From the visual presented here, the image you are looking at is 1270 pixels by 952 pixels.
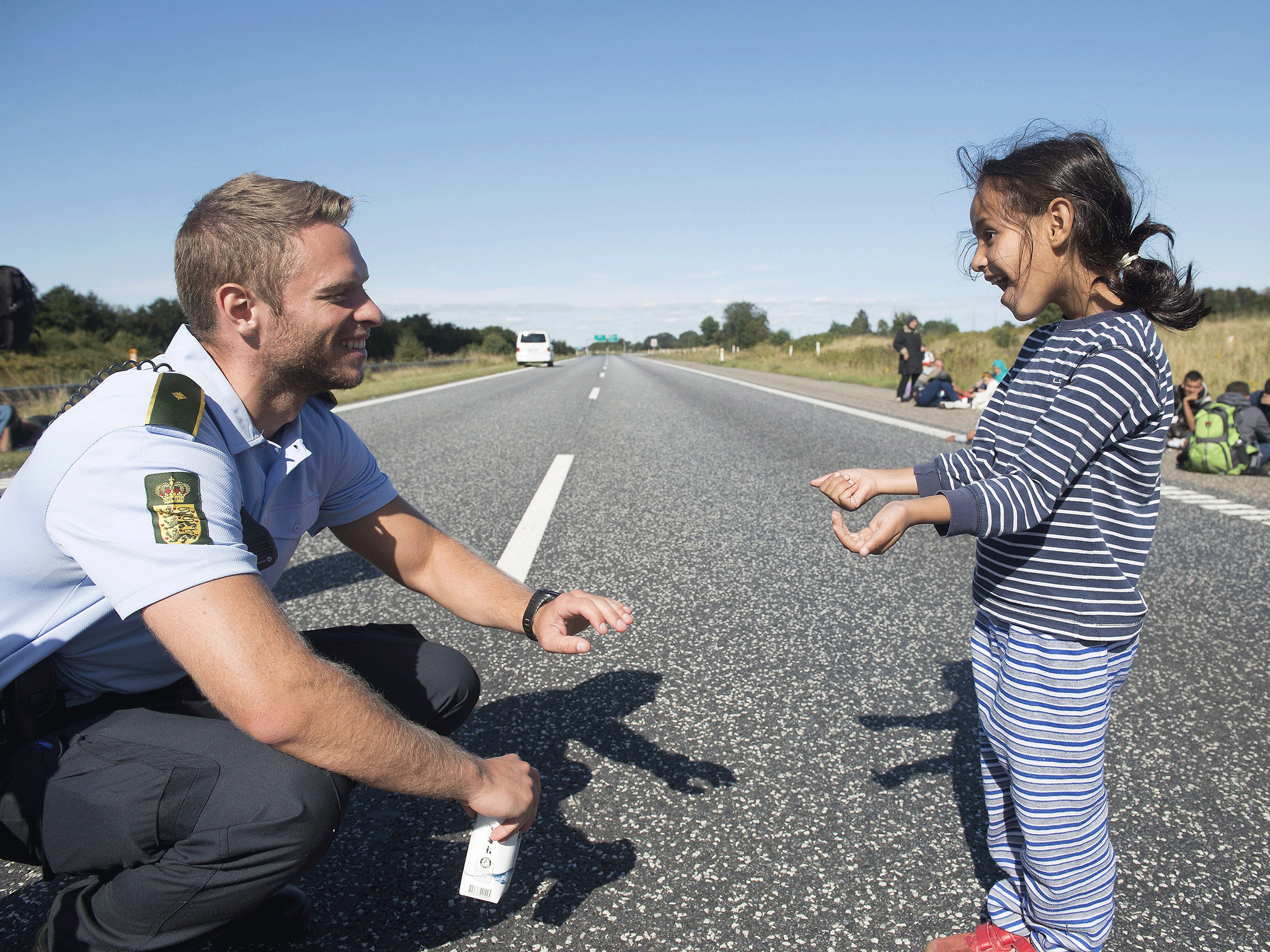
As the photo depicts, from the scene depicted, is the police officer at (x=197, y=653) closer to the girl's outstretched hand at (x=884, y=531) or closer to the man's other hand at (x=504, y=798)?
the man's other hand at (x=504, y=798)

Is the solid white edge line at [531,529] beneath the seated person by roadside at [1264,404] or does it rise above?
beneath

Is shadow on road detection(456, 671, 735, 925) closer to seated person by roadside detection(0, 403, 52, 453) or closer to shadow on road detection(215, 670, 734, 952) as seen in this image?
shadow on road detection(215, 670, 734, 952)

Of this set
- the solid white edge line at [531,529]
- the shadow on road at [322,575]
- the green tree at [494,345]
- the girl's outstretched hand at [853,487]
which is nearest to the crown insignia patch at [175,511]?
the girl's outstretched hand at [853,487]

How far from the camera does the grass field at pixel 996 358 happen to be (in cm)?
1614

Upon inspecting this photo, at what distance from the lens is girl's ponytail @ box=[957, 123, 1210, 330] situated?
5.24 ft

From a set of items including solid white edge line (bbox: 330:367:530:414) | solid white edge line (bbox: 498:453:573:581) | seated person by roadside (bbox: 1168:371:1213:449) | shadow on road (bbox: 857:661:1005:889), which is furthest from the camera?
solid white edge line (bbox: 330:367:530:414)

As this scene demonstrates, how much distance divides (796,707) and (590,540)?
88.5 inches

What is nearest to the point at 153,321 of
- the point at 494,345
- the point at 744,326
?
the point at 494,345

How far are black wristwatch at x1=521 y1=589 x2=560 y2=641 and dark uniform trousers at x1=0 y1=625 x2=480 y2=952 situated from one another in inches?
26.8

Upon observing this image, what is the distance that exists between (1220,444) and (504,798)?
8.03m

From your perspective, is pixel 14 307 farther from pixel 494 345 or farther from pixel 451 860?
pixel 494 345

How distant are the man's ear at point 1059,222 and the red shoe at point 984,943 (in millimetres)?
1488

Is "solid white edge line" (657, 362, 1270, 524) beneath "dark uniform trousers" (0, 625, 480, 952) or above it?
above

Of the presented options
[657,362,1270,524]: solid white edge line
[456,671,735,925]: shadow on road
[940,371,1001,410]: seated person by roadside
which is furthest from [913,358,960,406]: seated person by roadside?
[456,671,735,925]: shadow on road
